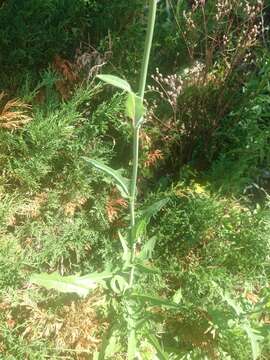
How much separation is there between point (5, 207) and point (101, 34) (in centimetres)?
112

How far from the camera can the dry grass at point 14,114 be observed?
6.95ft

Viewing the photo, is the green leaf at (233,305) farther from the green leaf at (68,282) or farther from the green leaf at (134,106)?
the green leaf at (134,106)

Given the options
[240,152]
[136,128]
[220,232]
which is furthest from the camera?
[240,152]

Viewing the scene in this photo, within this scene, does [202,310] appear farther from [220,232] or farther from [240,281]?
[220,232]

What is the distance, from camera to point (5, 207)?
207 cm

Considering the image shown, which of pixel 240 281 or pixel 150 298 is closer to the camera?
pixel 150 298

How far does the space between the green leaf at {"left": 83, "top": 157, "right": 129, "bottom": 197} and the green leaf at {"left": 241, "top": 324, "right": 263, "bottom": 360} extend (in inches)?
29.3

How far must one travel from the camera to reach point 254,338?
1.76m

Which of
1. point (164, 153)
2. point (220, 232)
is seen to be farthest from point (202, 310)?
point (164, 153)

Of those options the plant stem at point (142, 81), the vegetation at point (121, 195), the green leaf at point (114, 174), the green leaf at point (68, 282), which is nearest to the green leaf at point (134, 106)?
the plant stem at point (142, 81)

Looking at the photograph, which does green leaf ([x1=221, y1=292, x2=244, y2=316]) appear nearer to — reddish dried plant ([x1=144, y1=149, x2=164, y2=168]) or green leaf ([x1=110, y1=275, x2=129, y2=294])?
green leaf ([x1=110, y1=275, x2=129, y2=294])

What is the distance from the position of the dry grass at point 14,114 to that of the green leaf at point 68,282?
2.49 ft

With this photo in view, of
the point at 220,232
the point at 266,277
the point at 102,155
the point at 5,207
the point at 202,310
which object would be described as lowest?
the point at 202,310

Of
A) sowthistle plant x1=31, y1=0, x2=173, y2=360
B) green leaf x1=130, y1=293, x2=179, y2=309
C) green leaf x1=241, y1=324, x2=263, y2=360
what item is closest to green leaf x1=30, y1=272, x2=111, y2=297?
sowthistle plant x1=31, y1=0, x2=173, y2=360
